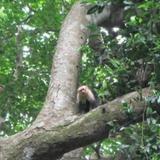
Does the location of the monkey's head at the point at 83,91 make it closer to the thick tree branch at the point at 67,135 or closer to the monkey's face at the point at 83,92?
the monkey's face at the point at 83,92

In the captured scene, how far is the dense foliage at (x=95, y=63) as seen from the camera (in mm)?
3770

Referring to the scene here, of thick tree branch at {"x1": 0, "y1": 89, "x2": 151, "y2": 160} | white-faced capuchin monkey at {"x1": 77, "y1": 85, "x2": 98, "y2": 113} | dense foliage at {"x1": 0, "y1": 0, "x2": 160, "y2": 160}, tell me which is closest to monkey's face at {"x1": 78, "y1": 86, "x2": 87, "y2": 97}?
white-faced capuchin monkey at {"x1": 77, "y1": 85, "x2": 98, "y2": 113}

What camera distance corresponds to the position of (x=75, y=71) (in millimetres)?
5047

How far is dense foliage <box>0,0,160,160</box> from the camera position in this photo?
377cm

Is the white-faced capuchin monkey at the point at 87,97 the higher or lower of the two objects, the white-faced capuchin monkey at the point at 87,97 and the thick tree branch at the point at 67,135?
the higher

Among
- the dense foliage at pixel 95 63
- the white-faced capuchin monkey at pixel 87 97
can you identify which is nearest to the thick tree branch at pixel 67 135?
the dense foliage at pixel 95 63

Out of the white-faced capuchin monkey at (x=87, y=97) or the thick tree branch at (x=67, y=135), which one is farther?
the white-faced capuchin monkey at (x=87, y=97)

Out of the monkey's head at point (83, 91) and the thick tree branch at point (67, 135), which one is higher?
the monkey's head at point (83, 91)

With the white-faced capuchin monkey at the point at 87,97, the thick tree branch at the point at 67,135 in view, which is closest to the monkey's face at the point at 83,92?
the white-faced capuchin monkey at the point at 87,97

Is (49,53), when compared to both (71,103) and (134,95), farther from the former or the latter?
(134,95)

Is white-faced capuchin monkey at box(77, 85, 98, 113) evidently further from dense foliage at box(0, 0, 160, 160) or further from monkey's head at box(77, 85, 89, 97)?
dense foliage at box(0, 0, 160, 160)

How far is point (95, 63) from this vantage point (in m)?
4.59

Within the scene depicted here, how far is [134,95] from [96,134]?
19.7 inches

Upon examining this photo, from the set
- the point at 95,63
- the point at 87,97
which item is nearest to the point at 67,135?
the point at 95,63
